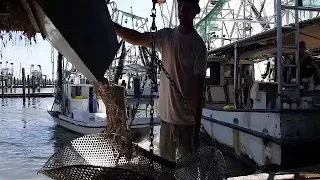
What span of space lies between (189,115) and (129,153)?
2.26 ft

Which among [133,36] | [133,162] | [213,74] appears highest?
[213,74]

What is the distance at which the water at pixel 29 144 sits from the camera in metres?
12.2

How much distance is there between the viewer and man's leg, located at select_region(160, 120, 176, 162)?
365 cm

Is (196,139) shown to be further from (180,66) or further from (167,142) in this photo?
(180,66)

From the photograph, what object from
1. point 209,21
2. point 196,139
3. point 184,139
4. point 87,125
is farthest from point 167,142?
point 87,125

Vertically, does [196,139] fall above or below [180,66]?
below

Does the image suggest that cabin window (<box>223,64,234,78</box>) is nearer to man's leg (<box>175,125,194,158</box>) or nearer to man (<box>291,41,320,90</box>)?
man (<box>291,41,320,90</box>)

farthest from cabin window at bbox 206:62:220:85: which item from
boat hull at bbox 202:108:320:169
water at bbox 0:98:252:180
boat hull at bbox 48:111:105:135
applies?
boat hull at bbox 202:108:320:169

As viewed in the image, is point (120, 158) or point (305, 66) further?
point (305, 66)

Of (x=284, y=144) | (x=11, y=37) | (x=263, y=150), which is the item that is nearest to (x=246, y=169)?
(x=263, y=150)

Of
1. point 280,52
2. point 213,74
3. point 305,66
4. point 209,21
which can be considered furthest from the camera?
point 213,74

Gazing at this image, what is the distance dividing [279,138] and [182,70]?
16.5 ft

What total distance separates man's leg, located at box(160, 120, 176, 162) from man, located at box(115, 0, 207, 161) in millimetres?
A: 11

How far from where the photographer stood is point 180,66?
11.4 feet
